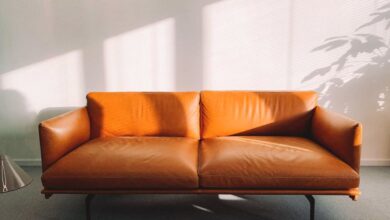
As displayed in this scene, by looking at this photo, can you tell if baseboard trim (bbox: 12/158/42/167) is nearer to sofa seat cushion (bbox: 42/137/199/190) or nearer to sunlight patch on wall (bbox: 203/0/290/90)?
sofa seat cushion (bbox: 42/137/199/190)

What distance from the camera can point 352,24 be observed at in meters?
2.73

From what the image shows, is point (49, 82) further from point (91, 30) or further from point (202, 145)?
point (202, 145)

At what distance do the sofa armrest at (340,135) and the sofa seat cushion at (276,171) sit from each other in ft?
0.16

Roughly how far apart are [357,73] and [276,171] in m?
1.52

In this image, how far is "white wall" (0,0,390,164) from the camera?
9.00ft

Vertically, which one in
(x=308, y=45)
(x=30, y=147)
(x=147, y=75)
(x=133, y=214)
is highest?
(x=308, y=45)

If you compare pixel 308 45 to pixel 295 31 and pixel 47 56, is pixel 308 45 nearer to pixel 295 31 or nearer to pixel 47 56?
pixel 295 31

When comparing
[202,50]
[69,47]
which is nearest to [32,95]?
[69,47]

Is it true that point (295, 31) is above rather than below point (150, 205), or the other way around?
above

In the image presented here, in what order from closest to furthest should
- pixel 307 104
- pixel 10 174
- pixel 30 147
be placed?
pixel 10 174 < pixel 307 104 < pixel 30 147

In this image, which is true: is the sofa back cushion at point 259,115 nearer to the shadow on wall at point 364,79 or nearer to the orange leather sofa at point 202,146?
the orange leather sofa at point 202,146

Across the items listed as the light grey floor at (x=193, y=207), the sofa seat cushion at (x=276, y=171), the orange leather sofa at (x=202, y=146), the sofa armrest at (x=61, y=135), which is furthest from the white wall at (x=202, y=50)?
the sofa seat cushion at (x=276, y=171)

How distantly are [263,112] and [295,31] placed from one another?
32.6 inches

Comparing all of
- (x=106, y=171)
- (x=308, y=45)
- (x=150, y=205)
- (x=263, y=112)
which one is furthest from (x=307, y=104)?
(x=106, y=171)
